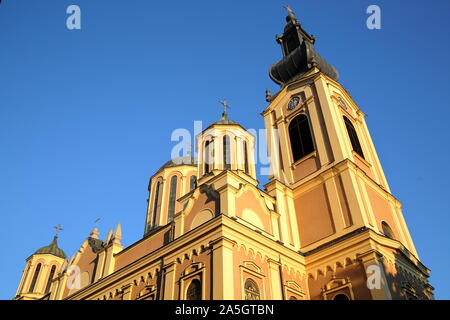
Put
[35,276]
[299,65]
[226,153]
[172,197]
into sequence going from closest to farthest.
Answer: [226,153], [299,65], [172,197], [35,276]

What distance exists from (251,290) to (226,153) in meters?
8.63

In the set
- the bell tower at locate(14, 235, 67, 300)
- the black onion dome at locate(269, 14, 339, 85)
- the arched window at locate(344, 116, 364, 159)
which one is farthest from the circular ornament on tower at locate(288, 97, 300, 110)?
the bell tower at locate(14, 235, 67, 300)

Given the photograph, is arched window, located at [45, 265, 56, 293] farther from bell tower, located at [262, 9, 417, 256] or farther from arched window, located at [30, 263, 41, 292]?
bell tower, located at [262, 9, 417, 256]

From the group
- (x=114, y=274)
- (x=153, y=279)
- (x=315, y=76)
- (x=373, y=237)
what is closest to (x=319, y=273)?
(x=373, y=237)

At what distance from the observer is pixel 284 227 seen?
54.7ft

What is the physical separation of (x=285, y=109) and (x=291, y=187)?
5.45 metres

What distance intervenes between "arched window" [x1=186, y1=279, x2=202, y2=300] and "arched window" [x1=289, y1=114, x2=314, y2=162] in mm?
9005

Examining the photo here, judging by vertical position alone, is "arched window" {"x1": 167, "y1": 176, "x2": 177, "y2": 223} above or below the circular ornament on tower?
below

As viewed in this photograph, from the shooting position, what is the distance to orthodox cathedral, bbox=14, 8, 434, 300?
13633 millimetres

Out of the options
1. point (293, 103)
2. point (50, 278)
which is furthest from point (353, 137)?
point (50, 278)

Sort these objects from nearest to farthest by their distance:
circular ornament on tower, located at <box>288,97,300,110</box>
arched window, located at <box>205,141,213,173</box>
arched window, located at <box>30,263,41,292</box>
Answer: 1. arched window, located at <box>205,141,213,173</box>
2. circular ornament on tower, located at <box>288,97,300,110</box>
3. arched window, located at <box>30,263,41,292</box>

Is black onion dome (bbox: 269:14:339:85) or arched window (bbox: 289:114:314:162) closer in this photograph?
arched window (bbox: 289:114:314:162)

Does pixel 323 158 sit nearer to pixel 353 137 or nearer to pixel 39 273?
pixel 353 137

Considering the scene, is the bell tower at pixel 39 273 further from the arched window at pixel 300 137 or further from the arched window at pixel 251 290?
the arched window at pixel 251 290
